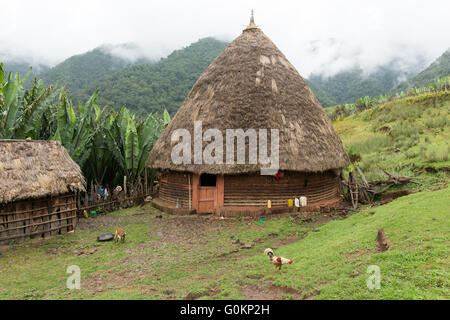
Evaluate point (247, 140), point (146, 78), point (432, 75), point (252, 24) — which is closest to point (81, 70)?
point (146, 78)

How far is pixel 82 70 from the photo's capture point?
52.6 metres

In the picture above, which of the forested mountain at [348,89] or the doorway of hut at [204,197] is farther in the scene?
the forested mountain at [348,89]

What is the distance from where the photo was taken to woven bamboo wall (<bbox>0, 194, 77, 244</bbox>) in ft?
28.7

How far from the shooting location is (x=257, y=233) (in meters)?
9.66

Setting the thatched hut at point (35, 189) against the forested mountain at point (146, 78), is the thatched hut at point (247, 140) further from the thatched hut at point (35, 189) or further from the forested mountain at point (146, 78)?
the forested mountain at point (146, 78)

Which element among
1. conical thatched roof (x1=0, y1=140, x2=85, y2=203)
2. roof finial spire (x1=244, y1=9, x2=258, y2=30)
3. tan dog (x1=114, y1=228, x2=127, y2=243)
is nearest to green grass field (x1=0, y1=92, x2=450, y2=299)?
tan dog (x1=114, y1=228, x2=127, y2=243)

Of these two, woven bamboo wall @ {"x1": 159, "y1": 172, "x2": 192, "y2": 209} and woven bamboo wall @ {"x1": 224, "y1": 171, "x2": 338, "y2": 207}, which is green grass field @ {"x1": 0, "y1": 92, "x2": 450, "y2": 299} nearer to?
woven bamboo wall @ {"x1": 224, "y1": 171, "x2": 338, "y2": 207}

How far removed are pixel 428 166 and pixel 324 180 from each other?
419 centimetres

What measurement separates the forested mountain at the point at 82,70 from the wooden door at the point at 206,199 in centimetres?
3333

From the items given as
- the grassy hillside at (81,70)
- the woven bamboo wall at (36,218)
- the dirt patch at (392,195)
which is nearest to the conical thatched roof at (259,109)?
the dirt patch at (392,195)

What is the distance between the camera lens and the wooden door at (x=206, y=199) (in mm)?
12344

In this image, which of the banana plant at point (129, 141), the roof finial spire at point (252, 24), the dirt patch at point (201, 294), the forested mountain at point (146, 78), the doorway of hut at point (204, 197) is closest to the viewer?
the dirt patch at point (201, 294)

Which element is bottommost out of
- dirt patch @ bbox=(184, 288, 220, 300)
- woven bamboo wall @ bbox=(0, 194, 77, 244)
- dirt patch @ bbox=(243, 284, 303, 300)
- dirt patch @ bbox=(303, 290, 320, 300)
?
dirt patch @ bbox=(184, 288, 220, 300)

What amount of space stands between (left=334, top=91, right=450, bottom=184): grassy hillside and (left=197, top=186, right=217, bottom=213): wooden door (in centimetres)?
736
